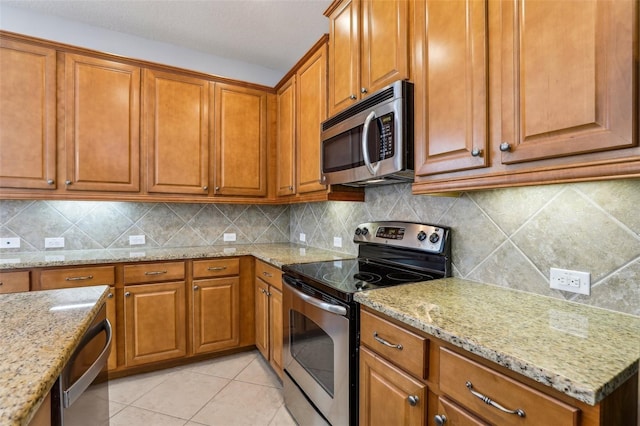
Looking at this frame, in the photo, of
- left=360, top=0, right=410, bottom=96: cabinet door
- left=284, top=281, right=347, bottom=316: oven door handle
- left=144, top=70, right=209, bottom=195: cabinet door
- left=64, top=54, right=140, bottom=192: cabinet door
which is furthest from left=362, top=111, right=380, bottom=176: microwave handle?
left=64, top=54, right=140, bottom=192: cabinet door

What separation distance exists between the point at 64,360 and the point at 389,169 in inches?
51.5

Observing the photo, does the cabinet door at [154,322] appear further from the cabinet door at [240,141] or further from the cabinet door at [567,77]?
the cabinet door at [567,77]

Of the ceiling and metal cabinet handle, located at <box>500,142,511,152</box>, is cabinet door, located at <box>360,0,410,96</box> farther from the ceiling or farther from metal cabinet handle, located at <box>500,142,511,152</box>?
the ceiling

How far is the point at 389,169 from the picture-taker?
147 cm

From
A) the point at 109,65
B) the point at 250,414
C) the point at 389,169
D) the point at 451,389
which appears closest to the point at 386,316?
the point at 451,389

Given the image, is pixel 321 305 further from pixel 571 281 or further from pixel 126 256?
pixel 126 256

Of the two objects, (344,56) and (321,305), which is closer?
(321,305)

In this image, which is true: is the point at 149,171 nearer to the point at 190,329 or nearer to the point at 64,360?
the point at 190,329

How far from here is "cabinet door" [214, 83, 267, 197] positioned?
9.11 feet

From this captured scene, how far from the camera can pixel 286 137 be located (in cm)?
277

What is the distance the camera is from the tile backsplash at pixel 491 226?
1.04 metres

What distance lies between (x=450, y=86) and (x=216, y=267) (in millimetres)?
2100

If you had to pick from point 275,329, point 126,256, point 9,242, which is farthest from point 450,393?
point 9,242

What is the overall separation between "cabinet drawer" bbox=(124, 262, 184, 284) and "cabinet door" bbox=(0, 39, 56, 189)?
2.78ft
